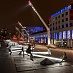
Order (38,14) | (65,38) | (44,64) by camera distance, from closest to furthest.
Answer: (44,64) < (38,14) < (65,38)

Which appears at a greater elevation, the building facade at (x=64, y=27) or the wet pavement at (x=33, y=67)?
the building facade at (x=64, y=27)

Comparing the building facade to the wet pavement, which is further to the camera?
the building facade

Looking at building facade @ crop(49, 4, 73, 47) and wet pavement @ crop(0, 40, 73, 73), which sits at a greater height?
building facade @ crop(49, 4, 73, 47)

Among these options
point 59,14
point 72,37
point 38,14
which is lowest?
point 72,37

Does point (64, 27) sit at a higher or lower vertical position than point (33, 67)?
higher

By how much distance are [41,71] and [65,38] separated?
2998 inches

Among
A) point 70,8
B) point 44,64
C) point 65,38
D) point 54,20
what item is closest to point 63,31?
point 65,38

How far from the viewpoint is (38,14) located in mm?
62469

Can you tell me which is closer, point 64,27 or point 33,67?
point 33,67

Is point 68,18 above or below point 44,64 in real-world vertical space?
above

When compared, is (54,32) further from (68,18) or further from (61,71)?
(61,71)

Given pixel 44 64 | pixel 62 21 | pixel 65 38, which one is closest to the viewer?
pixel 44 64

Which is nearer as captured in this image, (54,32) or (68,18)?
(68,18)

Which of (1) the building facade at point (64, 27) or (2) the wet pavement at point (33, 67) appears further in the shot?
(1) the building facade at point (64, 27)
